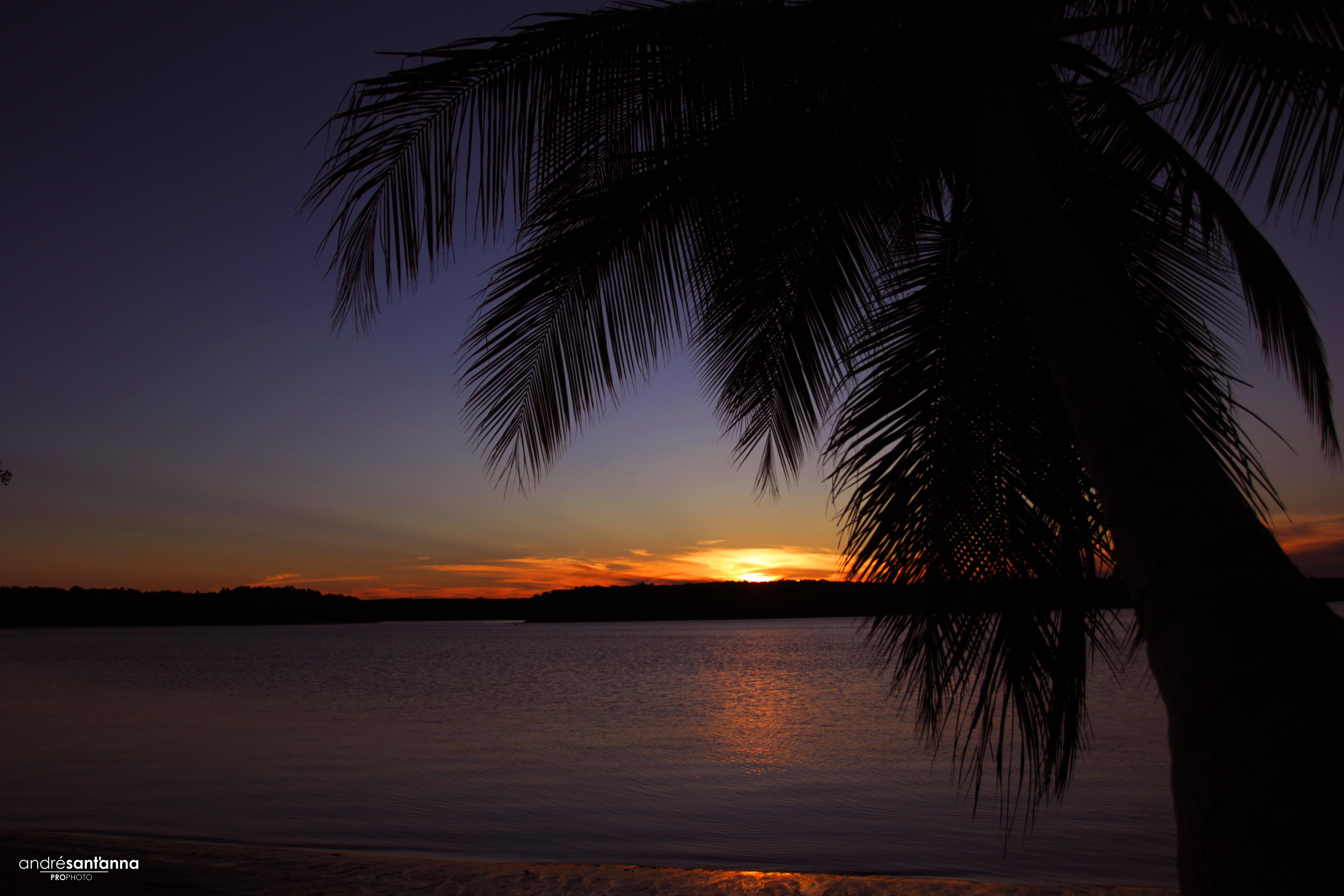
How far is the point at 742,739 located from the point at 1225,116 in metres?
14.8

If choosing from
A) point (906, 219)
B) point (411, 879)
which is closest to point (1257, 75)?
point (906, 219)

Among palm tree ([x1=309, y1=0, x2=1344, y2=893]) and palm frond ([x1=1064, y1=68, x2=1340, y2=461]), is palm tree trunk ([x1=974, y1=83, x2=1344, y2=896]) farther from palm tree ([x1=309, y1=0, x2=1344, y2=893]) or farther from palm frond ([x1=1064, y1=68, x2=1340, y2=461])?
palm frond ([x1=1064, y1=68, x2=1340, y2=461])

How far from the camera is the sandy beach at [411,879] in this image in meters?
5.71

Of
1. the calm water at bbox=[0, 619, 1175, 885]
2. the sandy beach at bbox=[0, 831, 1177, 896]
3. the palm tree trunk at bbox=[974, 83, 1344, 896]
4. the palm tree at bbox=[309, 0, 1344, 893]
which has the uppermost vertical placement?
the palm tree at bbox=[309, 0, 1344, 893]

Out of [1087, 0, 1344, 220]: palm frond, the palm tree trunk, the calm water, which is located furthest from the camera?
the calm water

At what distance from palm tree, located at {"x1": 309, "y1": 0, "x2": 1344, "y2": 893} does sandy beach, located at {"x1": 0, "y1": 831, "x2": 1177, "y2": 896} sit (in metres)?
3.53

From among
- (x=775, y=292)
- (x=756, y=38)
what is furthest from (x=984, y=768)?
(x=756, y=38)

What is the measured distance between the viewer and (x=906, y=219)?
12.9 ft

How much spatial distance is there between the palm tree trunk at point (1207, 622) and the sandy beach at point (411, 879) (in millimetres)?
5501

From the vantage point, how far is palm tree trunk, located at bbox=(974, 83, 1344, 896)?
3.54 ft

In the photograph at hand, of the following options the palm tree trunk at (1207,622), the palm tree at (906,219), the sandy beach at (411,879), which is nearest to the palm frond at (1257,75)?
→ the palm tree at (906,219)

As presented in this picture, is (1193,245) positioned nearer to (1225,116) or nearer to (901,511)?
(1225,116)

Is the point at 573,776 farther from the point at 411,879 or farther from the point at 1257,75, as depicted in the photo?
the point at 1257,75

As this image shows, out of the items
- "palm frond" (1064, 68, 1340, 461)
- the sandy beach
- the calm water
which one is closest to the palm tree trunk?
"palm frond" (1064, 68, 1340, 461)
